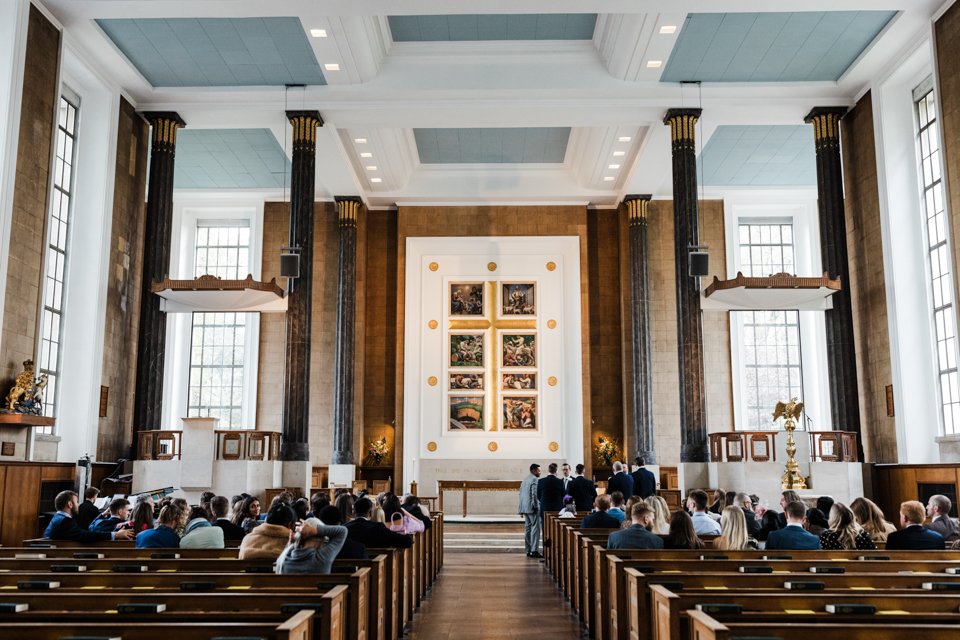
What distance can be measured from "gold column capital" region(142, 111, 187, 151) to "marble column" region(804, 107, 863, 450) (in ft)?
40.8

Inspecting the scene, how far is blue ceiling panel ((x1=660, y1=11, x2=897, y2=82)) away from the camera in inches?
543

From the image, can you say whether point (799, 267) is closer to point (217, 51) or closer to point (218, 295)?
point (218, 295)

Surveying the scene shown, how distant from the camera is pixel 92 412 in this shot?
47.1 feet

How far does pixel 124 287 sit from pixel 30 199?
136 inches

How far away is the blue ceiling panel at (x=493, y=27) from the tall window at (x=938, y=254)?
612cm

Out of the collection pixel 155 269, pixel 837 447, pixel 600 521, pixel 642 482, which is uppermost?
pixel 155 269

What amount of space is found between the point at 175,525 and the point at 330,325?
614 inches

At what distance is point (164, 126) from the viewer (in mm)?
16484

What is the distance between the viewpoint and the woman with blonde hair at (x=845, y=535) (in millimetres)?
6996

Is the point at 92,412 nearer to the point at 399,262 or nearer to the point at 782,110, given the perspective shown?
the point at 399,262

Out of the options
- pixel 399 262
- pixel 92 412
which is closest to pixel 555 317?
pixel 399 262

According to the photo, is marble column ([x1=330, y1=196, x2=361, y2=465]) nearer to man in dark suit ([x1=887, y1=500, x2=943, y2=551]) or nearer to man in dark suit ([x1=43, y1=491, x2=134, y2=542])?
man in dark suit ([x1=43, y1=491, x2=134, y2=542])

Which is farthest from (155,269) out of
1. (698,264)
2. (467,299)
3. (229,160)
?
(698,264)

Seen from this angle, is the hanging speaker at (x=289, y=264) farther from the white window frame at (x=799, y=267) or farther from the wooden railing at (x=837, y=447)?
the white window frame at (x=799, y=267)
